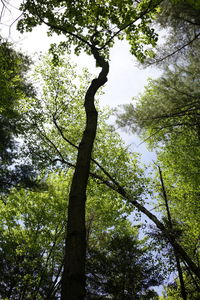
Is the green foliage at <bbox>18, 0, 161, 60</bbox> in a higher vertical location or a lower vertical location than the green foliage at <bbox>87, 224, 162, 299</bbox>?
higher

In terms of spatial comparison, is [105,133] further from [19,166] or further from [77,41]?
[77,41]

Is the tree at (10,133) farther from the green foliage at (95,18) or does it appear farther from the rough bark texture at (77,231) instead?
the rough bark texture at (77,231)

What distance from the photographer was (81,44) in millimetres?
6691

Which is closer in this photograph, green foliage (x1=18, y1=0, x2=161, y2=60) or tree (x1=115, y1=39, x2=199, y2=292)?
green foliage (x1=18, y1=0, x2=161, y2=60)

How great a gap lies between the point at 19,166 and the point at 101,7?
677cm

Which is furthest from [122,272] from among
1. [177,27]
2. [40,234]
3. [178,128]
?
[177,27]

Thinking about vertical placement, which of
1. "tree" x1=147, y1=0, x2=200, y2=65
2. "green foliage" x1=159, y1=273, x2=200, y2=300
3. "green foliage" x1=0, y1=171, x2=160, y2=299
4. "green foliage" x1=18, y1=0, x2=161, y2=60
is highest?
"tree" x1=147, y1=0, x2=200, y2=65

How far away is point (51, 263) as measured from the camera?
47.6 feet

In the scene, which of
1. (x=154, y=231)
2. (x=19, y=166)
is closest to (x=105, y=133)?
(x=19, y=166)

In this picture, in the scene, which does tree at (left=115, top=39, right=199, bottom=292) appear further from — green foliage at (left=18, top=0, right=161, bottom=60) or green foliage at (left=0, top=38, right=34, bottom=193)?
green foliage at (left=0, top=38, right=34, bottom=193)

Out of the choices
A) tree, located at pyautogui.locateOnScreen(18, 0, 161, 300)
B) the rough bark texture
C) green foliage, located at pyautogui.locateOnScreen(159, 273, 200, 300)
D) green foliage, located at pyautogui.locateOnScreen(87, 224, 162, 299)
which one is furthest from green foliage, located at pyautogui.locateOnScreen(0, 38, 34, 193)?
green foliage, located at pyautogui.locateOnScreen(159, 273, 200, 300)

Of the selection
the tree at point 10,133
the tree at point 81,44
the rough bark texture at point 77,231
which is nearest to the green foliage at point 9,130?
the tree at point 10,133

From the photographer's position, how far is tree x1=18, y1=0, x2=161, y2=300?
264 cm

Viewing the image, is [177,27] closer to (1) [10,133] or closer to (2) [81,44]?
(2) [81,44]
